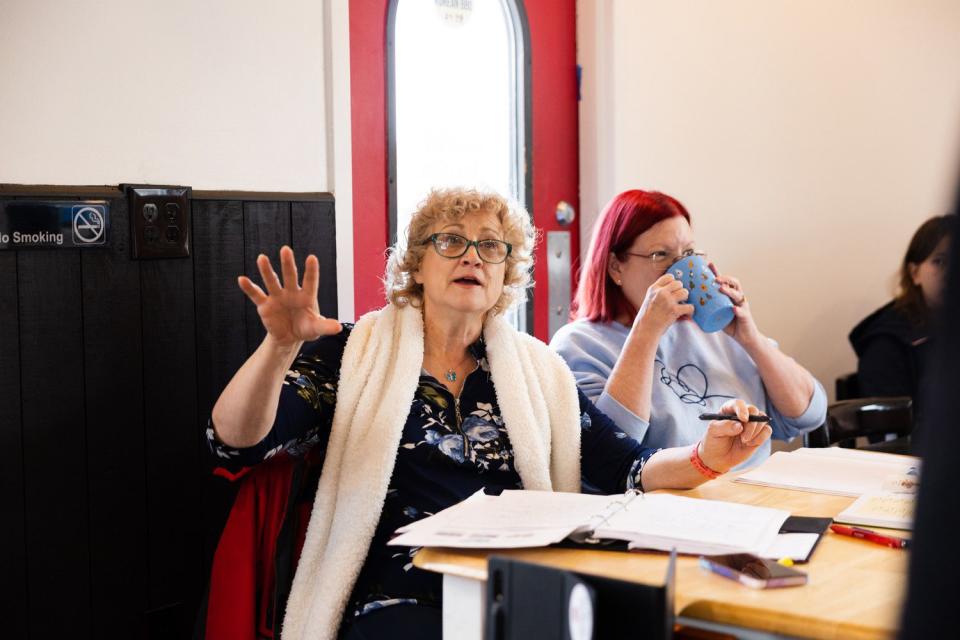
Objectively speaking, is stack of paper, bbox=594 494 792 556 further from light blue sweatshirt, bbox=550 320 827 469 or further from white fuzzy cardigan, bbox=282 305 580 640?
light blue sweatshirt, bbox=550 320 827 469

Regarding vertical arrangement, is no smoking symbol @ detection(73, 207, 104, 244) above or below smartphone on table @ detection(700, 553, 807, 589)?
above

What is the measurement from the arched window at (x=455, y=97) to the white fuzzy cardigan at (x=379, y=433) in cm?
66

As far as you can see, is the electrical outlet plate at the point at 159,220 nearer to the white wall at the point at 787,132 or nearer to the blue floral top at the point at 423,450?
the blue floral top at the point at 423,450

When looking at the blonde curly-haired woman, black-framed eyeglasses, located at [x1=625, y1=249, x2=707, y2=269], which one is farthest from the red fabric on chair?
black-framed eyeglasses, located at [x1=625, y1=249, x2=707, y2=269]

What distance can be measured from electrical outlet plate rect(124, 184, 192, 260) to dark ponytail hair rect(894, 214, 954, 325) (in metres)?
2.45

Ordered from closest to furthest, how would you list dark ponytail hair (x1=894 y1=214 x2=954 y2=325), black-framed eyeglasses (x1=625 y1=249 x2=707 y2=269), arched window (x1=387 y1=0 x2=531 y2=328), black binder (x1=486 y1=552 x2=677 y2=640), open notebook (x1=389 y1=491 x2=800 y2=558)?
black binder (x1=486 y1=552 x2=677 y2=640)
open notebook (x1=389 y1=491 x2=800 y2=558)
black-framed eyeglasses (x1=625 y1=249 x2=707 y2=269)
arched window (x1=387 y1=0 x2=531 y2=328)
dark ponytail hair (x1=894 y1=214 x2=954 y2=325)

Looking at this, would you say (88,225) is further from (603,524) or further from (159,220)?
(603,524)

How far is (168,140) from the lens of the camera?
2035mm

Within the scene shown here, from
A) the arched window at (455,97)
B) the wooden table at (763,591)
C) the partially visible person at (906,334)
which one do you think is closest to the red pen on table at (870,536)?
the wooden table at (763,591)

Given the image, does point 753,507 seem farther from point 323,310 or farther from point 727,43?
point 727,43

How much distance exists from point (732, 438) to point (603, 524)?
43 cm

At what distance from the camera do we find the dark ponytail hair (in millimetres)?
3350

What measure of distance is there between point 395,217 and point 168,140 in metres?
0.72

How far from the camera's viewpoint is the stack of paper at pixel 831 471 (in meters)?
1.78
